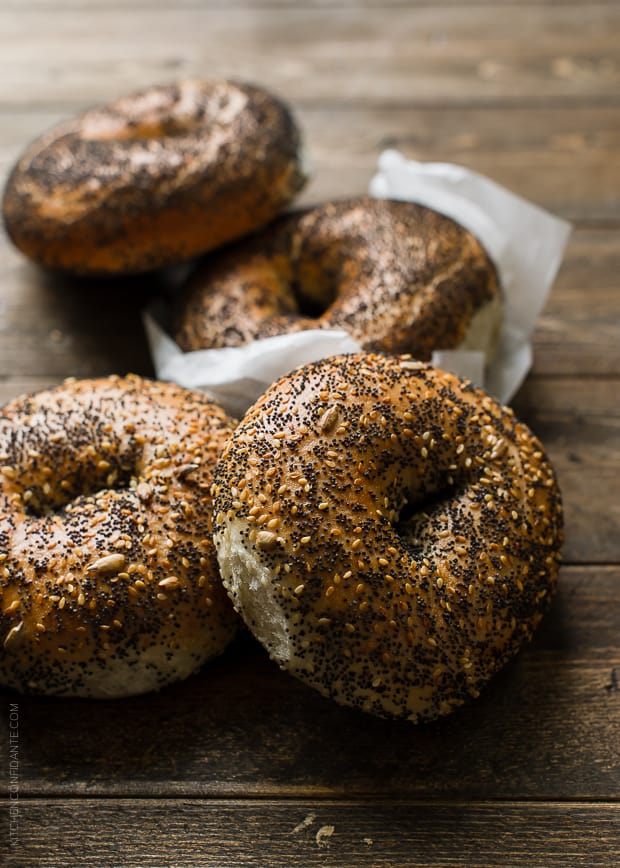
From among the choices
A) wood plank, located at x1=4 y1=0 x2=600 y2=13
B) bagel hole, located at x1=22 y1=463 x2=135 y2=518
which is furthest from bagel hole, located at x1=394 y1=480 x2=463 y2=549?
wood plank, located at x1=4 y1=0 x2=600 y2=13

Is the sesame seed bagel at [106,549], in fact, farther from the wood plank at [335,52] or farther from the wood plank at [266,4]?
the wood plank at [266,4]

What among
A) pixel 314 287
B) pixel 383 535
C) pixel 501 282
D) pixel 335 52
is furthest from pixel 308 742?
pixel 335 52

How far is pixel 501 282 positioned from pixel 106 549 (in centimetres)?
104

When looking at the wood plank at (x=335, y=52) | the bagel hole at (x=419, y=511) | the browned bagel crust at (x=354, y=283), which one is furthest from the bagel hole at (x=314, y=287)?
the wood plank at (x=335, y=52)

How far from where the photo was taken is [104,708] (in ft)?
4.38

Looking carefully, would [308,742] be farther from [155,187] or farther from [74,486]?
[155,187]

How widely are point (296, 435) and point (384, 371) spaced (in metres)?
0.20

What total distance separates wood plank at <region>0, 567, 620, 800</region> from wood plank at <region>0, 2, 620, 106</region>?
1803 mm

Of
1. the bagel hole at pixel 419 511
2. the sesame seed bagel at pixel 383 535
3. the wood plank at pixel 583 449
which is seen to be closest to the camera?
the sesame seed bagel at pixel 383 535

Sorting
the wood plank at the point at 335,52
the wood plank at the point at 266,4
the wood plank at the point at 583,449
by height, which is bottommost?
the wood plank at the point at 583,449

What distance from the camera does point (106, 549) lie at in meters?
1.26

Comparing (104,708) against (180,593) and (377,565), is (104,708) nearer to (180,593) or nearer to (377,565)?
(180,593)

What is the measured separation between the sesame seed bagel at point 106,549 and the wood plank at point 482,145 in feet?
3.54

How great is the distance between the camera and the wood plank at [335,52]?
2.57 m
